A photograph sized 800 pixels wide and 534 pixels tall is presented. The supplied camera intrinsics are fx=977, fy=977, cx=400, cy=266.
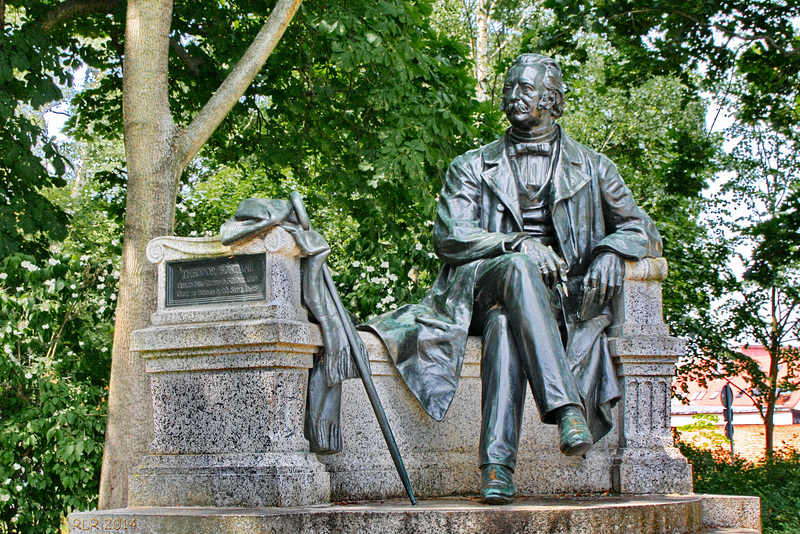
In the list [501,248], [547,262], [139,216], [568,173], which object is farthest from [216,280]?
[139,216]

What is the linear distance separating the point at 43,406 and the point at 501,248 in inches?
179

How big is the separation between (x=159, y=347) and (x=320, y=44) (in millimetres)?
7327

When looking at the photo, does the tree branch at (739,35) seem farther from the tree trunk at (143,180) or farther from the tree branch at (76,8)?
the tree branch at (76,8)

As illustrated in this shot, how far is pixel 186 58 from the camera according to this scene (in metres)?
10.4

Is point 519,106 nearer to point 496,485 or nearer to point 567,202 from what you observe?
point 567,202

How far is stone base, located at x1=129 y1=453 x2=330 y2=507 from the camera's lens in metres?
3.90

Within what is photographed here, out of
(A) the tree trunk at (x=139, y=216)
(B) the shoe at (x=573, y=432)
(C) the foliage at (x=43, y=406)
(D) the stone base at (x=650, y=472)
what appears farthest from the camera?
(C) the foliage at (x=43, y=406)

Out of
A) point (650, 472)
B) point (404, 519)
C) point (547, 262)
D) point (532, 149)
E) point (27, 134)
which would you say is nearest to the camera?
point (404, 519)

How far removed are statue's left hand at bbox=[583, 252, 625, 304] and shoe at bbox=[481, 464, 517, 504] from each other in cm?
115

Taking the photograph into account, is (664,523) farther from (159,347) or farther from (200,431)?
(159,347)

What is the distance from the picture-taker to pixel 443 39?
11.0 m

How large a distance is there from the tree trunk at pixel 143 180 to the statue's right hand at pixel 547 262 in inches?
150

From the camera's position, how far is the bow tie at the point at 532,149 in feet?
17.5

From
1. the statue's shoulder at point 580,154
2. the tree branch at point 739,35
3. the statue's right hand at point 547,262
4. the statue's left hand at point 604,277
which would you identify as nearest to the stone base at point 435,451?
the statue's right hand at point 547,262
